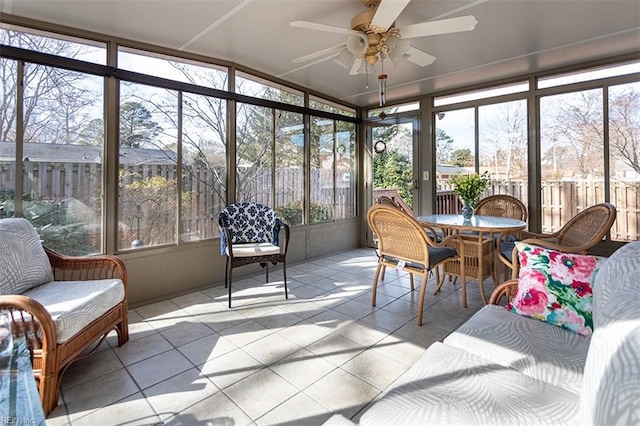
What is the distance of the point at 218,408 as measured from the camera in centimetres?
157

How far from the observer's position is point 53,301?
5.76 feet

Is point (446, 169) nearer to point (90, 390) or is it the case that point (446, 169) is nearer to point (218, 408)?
point (218, 408)

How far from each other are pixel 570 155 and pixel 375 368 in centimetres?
351

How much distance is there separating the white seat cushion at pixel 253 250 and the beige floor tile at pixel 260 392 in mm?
1291

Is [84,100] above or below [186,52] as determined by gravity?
below

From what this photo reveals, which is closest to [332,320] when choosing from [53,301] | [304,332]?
[304,332]

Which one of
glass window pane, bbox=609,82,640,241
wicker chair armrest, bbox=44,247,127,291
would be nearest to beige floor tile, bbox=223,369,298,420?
wicker chair armrest, bbox=44,247,127,291

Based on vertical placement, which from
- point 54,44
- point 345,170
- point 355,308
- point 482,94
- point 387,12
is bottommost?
point 355,308

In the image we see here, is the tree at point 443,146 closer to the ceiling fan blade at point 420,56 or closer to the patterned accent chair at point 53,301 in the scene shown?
the ceiling fan blade at point 420,56

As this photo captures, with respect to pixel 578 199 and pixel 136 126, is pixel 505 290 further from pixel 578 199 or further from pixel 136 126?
pixel 136 126

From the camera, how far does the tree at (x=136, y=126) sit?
9.41 feet

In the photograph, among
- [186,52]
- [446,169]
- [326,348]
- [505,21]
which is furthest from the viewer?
[446,169]

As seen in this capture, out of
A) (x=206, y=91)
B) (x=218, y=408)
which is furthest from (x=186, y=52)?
(x=218, y=408)

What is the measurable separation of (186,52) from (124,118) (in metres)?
0.96
